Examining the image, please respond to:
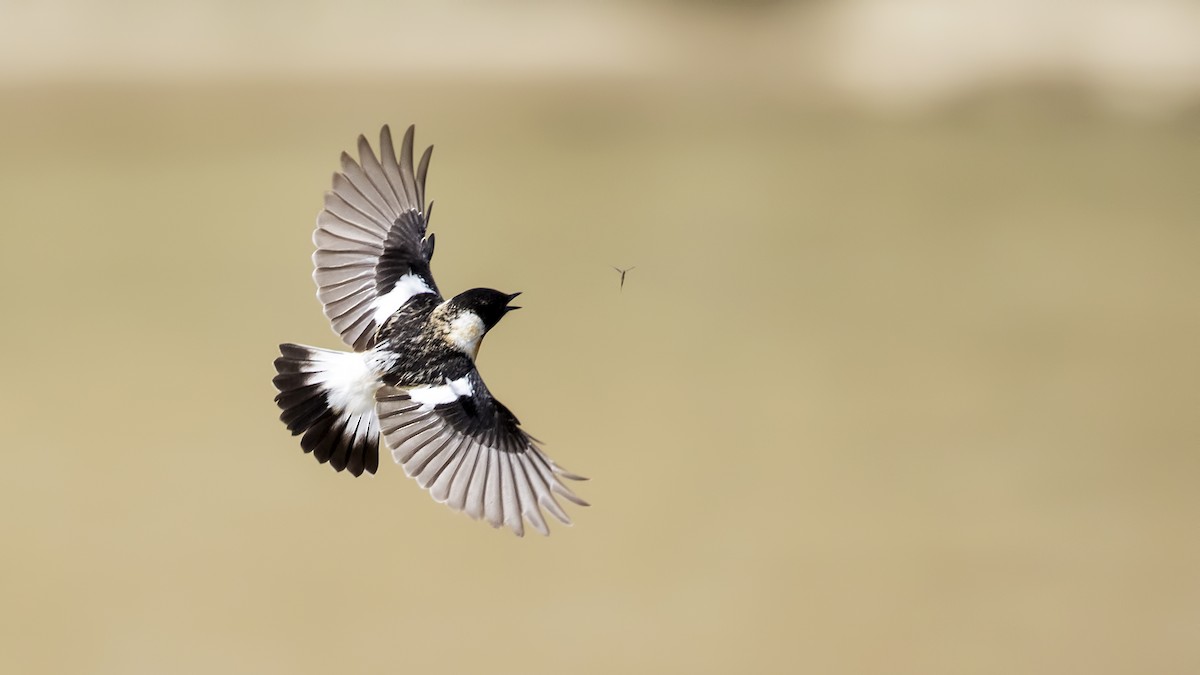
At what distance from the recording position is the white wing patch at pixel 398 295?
1355mm

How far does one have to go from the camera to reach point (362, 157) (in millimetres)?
1438

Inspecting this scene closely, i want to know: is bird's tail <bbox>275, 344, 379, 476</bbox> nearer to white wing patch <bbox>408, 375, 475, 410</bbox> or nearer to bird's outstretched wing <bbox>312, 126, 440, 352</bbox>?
white wing patch <bbox>408, 375, 475, 410</bbox>

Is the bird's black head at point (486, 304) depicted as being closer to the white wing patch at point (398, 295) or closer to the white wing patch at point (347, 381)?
the white wing patch at point (347, 381)

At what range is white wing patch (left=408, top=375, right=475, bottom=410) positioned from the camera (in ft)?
3.86

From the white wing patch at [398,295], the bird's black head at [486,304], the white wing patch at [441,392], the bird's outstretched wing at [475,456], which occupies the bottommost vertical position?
the bird's outstretched wing at [475,456]

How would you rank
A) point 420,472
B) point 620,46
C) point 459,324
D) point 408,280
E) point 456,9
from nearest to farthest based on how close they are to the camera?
point 459,324 → point 420,472 → point 408,280 → point 456,9 → point 620,46

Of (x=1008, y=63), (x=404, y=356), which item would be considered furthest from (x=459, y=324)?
(x=1008, y=63)

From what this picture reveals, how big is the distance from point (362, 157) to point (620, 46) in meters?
3.14

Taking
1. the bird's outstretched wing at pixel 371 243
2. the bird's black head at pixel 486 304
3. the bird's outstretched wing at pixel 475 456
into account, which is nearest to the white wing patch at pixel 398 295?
the bird's outstretched wing at pixel 371 243

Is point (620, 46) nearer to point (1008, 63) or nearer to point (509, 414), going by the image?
point (1008, 63)

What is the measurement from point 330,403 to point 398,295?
26cm

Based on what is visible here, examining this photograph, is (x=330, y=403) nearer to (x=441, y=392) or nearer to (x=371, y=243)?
(x=441, y=392)

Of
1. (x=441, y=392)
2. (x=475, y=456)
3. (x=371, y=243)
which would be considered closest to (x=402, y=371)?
(x=441, y=392)

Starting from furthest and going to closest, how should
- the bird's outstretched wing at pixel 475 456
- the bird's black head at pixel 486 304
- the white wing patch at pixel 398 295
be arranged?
the white wing patch at pixel 398 295, the bird's outstretched wing at pixel 475 456, the bird's black head at pixel 486 304
